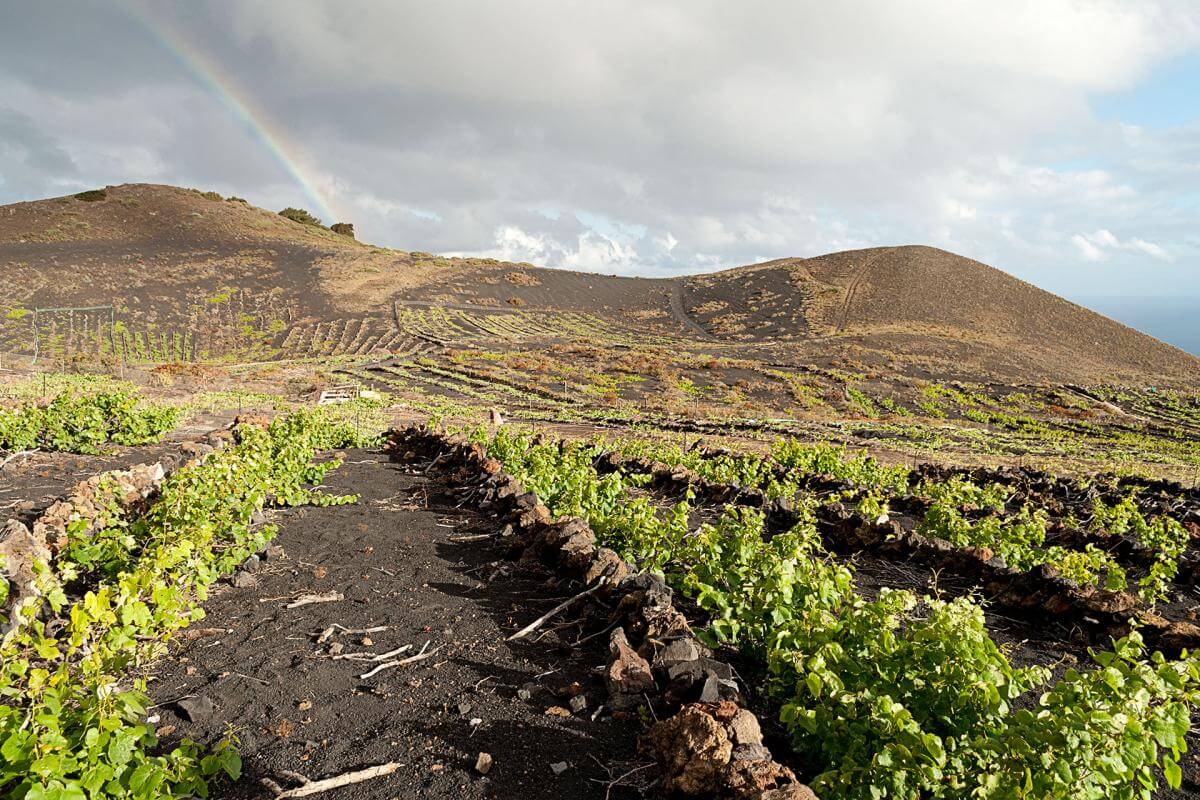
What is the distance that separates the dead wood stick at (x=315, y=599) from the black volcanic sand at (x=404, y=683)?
0.25 feet

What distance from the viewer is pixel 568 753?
3717 mm

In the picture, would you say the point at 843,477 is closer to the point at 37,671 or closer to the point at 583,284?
the point at 37,671

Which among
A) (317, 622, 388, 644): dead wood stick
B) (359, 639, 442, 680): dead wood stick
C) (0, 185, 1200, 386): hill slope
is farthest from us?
(0, 185, 1200, 386): hill slope

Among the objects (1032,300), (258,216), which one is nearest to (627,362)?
(1032,300)

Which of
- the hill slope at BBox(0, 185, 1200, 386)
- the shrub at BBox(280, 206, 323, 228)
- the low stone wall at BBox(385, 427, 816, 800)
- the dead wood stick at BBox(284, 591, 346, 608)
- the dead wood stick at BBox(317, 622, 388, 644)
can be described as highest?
the shrub at BBox(280, 206, 323, 228)

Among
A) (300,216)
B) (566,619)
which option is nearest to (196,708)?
(566,619)

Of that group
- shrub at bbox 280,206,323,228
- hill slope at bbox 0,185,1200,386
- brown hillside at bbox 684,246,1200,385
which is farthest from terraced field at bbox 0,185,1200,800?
shrub at bbox 280,206,323,228

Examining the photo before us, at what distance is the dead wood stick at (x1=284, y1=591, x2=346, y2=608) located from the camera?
18.8 ft

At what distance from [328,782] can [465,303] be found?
68.7 meters

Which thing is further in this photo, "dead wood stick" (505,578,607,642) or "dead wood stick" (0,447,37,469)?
"dead wood stick" (0,447,37,469)

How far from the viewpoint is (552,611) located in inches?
215

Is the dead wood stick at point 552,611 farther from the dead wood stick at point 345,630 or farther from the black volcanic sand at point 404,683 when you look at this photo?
the dead wood stick at point 345,630

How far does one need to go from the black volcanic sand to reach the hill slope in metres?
44.2

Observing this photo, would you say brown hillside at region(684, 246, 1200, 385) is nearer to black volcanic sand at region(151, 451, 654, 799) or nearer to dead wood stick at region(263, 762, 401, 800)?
black volcanic sand at region(151, 451, 654, 799)
